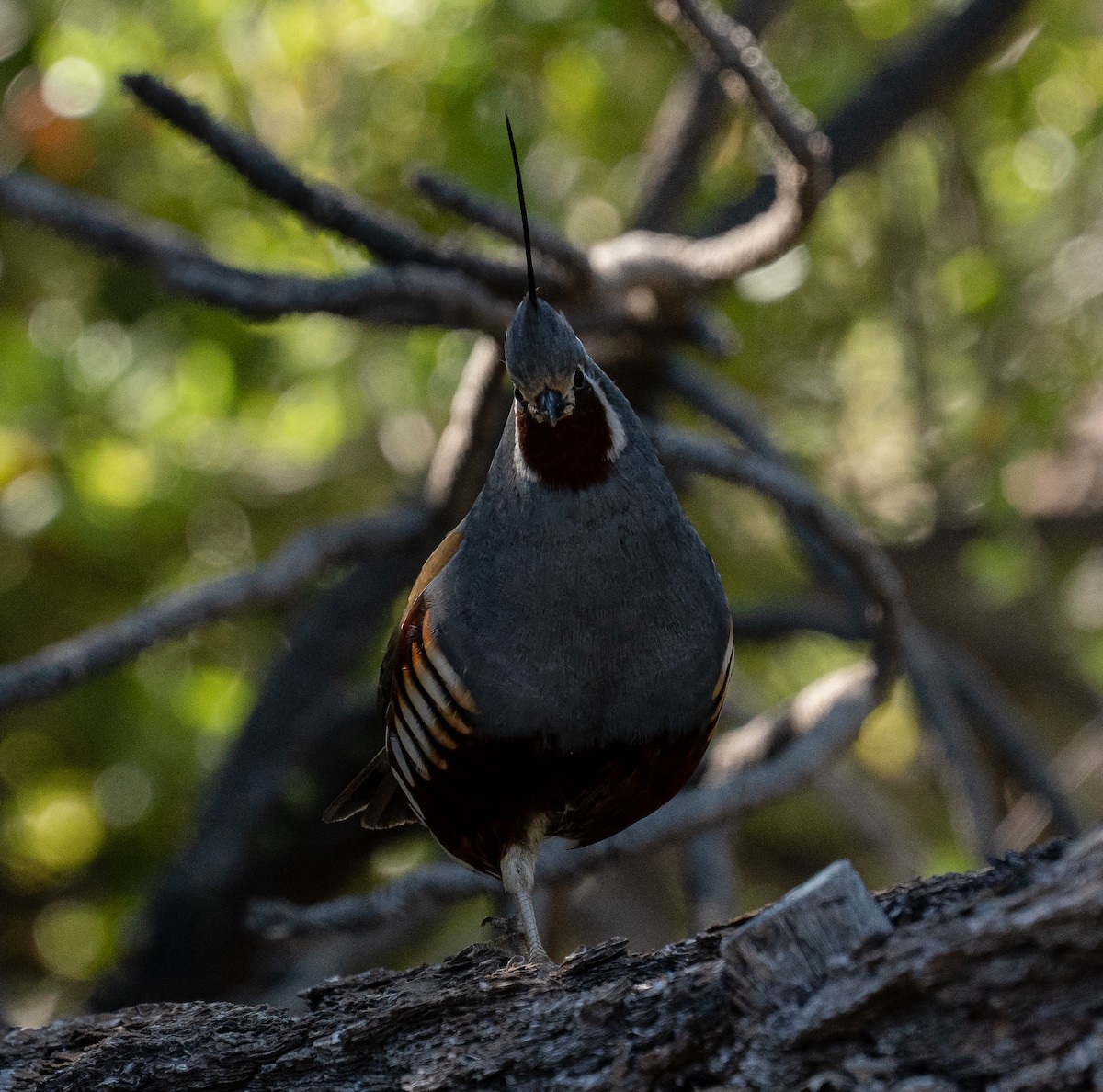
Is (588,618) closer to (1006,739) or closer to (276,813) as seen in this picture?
(276,813)

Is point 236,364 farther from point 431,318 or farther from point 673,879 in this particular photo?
point 673,879

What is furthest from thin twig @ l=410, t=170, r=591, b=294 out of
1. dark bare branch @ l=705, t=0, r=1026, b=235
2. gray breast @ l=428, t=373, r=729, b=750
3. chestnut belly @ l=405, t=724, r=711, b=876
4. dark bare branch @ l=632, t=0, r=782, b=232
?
dark bare branch @ l=705, t=0, r=1026, b=235

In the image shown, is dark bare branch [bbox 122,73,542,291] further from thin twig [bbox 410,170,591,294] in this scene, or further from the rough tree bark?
the rough tree bark

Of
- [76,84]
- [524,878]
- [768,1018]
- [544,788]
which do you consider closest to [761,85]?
[544,788]

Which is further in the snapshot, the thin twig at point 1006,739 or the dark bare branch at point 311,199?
the thin twig at point 1006,739

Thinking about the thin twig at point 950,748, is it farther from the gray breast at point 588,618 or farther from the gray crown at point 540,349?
the gray crown at point 540,349

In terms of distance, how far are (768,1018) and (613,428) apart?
1.43 m

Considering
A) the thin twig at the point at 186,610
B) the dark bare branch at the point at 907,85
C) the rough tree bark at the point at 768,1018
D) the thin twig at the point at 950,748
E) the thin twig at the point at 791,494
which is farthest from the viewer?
the dark bare branch at the point at 907,85

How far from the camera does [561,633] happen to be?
288 cm

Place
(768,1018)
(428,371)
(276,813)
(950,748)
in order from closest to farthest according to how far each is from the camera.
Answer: (768,1018)
(950,748)
(276,813)
(428,371)

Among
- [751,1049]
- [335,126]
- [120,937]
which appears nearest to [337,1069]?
[751,1049]

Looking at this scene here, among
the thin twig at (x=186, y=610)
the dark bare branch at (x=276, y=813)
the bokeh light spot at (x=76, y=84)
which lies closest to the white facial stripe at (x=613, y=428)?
the thin twig at (x=186, y=610)

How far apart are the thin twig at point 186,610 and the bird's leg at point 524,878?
1139 mm

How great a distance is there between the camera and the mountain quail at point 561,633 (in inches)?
113
